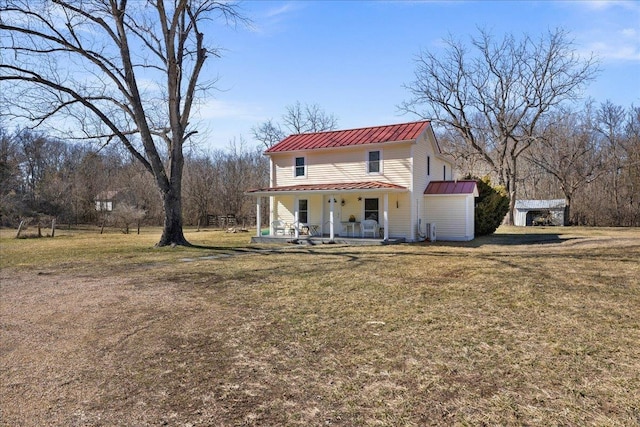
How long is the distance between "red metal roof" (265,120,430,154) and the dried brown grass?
33.2 feet

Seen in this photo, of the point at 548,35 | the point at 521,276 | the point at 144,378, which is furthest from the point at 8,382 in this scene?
the point at 548,35

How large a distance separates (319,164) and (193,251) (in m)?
7.71

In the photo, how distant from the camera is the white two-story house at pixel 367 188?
1744 cm

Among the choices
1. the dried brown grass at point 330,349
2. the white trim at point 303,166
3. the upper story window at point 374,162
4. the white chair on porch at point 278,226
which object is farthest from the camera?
the white trim at point 303,166

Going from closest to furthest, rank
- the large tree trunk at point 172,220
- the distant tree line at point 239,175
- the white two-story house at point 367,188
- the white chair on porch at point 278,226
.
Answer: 1. the large tree trunk at point 172,220
2. the white two-story house at point 367,188
3. the white chair on porch at point 278,226
4. the distant tree line at point 239,175

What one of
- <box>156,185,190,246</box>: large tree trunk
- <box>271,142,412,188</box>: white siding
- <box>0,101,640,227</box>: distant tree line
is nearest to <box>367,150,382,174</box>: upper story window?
<box>271,142,412,188</box>: white siding

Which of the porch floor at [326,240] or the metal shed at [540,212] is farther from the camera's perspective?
the metal shed at [540,212]

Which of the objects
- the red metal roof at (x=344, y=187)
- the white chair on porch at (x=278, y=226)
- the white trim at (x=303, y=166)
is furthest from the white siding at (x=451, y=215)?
the white chair on porch at (x=278, y=226)

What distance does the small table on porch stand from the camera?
1788cm

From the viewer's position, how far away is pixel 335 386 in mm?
3516

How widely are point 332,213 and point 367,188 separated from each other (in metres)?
1.78

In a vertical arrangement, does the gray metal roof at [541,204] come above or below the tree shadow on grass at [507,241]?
above

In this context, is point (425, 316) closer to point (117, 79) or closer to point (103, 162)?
point (117, 79)

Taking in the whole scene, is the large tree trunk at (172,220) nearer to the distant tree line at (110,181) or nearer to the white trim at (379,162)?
the white trim at (379,162)
